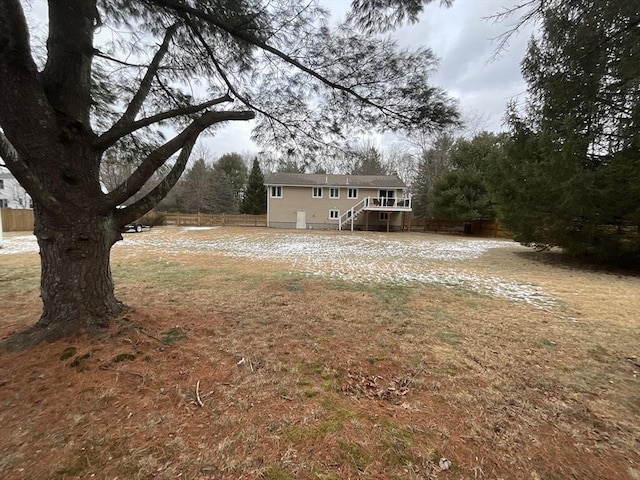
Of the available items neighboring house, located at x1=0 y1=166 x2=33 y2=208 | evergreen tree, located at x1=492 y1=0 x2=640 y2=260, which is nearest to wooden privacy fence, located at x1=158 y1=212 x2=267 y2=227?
neighboring house, located at x1=0 y1=166 x2=33 y2=208

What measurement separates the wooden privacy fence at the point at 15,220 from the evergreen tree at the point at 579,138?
959 inches

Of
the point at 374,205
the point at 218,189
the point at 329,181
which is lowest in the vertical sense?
the point at 374,205

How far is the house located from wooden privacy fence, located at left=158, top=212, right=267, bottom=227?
2.21 metres

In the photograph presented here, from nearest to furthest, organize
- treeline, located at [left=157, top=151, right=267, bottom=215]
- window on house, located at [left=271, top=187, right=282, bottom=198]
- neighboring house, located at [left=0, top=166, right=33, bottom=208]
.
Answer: window on house, located at [left=271, top=187, right=282, bottom=198]
treeline, located at [left=157, top=151, right=267, bottom=215]
neighboring house, located at [left=0, top=166, right=33, bottom=208]

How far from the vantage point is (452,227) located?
998 inches

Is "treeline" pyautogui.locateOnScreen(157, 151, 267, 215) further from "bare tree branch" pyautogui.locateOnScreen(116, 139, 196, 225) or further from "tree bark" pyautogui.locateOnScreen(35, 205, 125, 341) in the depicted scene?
"tree bark" pyautogui.locateOnScreen(35, 205, 125, 341)

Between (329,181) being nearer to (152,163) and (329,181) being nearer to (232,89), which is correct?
(232,89)

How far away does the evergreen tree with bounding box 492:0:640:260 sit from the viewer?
2.54 metres

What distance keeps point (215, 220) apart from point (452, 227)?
21.7 meters

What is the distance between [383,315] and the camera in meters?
4.11

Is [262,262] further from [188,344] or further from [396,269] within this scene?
[188,344]

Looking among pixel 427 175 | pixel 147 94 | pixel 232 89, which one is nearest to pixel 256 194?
pixel 427 175

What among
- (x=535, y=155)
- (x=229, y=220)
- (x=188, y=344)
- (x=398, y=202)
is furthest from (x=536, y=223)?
(x=229, y=220)

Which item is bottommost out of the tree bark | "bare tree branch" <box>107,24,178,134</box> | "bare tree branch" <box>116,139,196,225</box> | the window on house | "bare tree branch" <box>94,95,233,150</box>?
the tree bark
